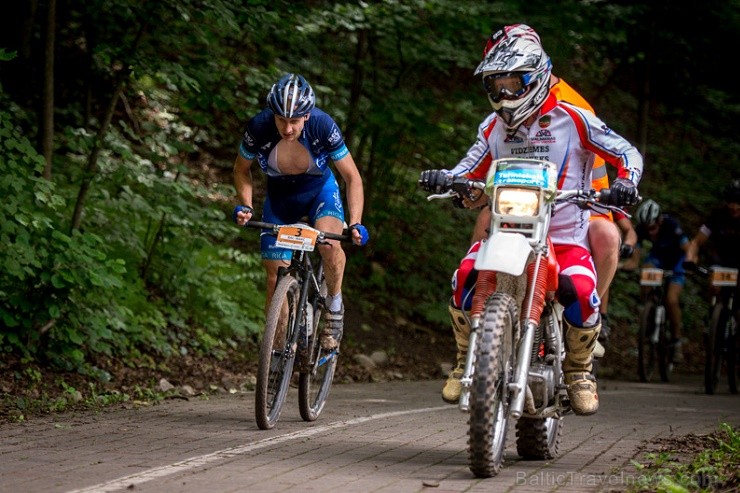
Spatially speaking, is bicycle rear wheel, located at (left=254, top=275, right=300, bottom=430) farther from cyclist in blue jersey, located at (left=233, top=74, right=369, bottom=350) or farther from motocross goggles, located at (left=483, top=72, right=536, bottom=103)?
motocross goggles, located at (left=483, top=72, right=536, bottom=103)

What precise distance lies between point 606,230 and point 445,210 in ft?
41.5

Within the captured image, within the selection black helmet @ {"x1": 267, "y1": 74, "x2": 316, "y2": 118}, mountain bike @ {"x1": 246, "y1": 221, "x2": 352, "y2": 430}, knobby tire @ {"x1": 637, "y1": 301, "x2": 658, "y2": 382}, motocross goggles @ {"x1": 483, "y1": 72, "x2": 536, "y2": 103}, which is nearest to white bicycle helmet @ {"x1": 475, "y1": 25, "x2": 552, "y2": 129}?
motocross goggles @ {"x1": 483, "y1": 72, "x2": 536, "y2": 103}

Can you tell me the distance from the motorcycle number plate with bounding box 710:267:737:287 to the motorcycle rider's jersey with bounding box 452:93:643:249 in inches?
308

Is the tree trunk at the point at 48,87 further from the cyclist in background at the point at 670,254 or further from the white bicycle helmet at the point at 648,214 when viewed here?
the cyclist in background at the point at 670,254

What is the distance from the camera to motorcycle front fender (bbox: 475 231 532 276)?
19.0ft

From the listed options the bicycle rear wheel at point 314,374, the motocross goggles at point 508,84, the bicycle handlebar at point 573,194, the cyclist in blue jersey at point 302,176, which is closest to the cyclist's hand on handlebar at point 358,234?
the cyclist in blue jersey at point 302,176

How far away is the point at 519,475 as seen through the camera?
20.4ft

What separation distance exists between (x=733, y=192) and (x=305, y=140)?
7.25 meters

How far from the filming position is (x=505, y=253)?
19.2ft

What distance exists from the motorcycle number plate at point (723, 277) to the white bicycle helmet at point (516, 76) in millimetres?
8250

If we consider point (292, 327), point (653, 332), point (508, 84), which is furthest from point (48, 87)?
point (653, 332)

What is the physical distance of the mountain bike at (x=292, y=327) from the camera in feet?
25.5

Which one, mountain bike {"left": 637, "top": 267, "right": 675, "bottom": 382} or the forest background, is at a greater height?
the forest background

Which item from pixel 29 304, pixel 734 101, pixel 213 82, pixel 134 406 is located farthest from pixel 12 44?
pixel 734 101
